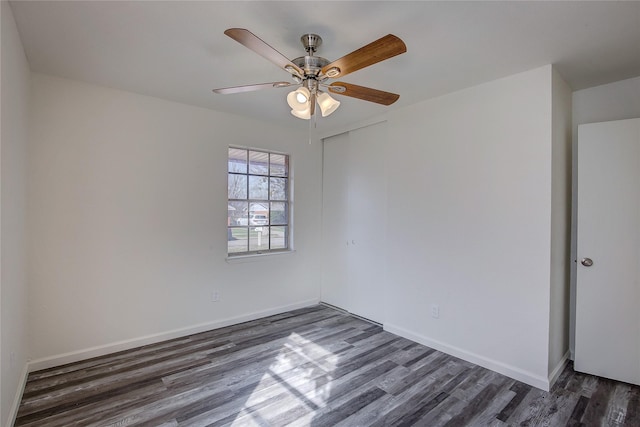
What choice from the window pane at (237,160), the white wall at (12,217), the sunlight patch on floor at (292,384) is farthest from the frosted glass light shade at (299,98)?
the sunlight patch on floor at (292,384)

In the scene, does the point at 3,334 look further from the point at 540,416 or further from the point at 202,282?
the point at 540,416

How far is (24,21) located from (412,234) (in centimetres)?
344

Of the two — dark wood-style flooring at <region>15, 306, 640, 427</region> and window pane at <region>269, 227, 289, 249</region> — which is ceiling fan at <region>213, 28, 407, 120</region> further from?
window pane at <region>269, 227, 289, 249</region>

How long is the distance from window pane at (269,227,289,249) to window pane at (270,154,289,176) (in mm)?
772

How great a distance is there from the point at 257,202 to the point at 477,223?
2580mm

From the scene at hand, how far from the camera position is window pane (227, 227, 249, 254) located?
3.78 m

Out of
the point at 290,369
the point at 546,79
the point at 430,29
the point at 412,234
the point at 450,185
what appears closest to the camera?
the point at 430,29

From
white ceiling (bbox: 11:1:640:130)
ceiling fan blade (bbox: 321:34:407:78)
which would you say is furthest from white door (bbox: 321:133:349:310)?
ceiling fan blade (bbox: 321:34:407:78)

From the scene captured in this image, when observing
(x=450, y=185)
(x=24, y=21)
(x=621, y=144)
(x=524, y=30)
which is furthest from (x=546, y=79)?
(x=24, y=21)

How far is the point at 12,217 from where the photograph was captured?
6.54 ft

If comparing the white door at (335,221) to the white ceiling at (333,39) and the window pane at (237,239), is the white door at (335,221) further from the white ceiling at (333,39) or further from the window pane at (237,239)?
the white ceiling at (333,39)

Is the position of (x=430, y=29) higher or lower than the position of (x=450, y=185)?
higher

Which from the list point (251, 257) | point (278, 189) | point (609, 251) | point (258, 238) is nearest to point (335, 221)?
point (278, 189)

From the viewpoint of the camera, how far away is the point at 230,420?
2010 mm
